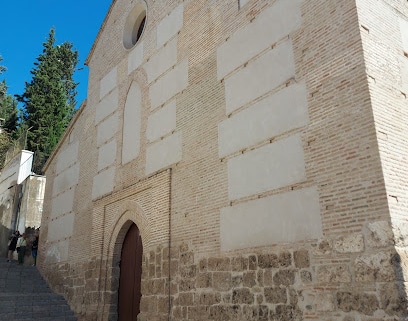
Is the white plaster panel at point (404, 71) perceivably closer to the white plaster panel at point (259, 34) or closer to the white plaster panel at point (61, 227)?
the white plaster panel at point (259, 34)

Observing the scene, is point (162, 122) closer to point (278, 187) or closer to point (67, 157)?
point (278, 187)

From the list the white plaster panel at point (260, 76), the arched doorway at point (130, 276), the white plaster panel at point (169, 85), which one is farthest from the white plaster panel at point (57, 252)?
the white plaster panel at point (260, 76)

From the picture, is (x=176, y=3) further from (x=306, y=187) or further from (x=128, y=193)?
(x=306, y=187)

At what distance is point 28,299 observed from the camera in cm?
1023

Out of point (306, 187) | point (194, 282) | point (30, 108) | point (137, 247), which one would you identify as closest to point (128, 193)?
point (137, 247)

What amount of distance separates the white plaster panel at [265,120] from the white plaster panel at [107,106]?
15.4 feet

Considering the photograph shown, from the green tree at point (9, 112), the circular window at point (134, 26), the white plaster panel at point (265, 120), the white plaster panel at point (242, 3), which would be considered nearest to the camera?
the white plaster panel at point (265, 120)

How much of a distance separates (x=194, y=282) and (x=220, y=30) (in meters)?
4.61

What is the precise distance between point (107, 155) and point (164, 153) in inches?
106

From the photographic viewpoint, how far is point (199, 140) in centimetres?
731

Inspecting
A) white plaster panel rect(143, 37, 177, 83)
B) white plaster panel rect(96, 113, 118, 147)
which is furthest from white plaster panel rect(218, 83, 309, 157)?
white plaster panel rect(96, 113, 118, 147)

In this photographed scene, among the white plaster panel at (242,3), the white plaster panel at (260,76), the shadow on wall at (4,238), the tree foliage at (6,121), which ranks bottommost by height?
the shadow on wall at (4,238)

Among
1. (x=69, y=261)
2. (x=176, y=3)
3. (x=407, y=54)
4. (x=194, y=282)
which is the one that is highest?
(x=176, y=3)

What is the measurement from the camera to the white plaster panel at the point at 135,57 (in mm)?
9945
